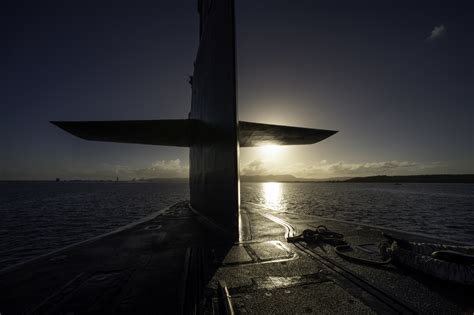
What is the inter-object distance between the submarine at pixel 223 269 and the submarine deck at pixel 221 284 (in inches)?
0.9

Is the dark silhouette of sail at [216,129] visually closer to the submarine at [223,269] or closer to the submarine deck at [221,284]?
the submarine at [223,269]

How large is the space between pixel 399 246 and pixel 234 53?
24.8 ft

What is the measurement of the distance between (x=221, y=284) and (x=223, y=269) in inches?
29.3

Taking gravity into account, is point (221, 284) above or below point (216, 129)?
below

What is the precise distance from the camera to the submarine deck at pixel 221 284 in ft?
10.6

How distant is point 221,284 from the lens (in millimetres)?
3844

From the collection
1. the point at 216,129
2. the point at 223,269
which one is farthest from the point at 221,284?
the point at 216,129

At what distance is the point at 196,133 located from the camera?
459 inches

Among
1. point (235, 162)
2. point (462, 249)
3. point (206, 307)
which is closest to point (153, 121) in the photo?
point (235, 162)

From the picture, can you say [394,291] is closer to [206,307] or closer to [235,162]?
[206,307]

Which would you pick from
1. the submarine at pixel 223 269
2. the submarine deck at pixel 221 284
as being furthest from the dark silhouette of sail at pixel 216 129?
the submarine deck at pixel 221 284

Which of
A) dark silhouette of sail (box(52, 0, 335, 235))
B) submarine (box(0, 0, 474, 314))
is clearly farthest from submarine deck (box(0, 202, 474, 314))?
dark silhouette of sail (box(52, 0, 335, 235))

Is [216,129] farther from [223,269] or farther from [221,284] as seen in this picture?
[221,284]

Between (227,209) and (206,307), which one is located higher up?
(227,209)
